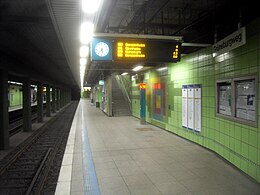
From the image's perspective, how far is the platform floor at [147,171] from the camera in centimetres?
375

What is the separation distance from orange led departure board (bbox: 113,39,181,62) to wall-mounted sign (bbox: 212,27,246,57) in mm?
893

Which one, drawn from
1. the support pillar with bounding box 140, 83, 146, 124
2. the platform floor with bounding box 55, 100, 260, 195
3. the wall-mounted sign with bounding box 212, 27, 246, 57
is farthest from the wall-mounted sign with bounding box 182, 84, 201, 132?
the support pillar with bounding box 140, 83, 146, 124

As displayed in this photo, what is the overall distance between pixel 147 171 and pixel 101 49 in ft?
9.03

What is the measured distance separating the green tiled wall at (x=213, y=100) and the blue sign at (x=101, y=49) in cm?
263

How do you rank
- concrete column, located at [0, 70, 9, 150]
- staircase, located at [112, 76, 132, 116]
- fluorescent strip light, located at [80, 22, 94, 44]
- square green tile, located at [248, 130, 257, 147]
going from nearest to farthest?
square green tile, located at [248, 130, 257, 147]
fluorescent strip light, located at [80, 22, 94, 44]
concrete column, located at [0, 70, 9, 150]
staircase, located at [112, 76, 132, 116]

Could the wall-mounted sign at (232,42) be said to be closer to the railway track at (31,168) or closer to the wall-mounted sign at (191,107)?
the wall-mounted sign at (191,107)

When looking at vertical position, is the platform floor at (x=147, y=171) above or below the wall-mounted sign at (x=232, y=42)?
below

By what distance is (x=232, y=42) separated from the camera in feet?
14.3

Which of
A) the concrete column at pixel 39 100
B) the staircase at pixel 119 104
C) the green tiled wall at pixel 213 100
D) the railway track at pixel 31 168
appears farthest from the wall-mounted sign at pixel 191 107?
the concrete column at pixel 39 100

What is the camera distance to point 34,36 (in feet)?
18.2

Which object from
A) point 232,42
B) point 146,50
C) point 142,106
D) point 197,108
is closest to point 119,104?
point 142,106

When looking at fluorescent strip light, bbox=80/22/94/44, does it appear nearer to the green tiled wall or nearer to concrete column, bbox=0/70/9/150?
concrete column, bbox=0/70/9/150

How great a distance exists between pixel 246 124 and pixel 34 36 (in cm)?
509

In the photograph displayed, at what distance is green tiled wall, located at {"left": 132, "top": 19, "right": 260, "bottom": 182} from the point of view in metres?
4.13
